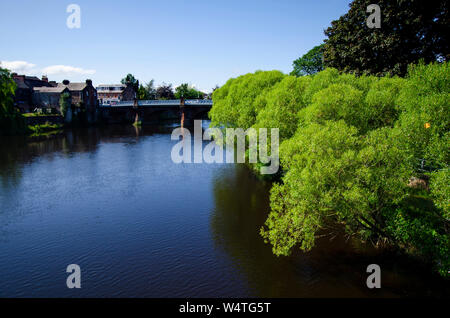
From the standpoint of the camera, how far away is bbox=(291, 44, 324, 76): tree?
89.8m

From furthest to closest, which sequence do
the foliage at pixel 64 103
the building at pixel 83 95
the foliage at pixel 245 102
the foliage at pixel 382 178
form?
the building at pixel 83 95 < the foliage at pixel 64 103 < the foliage at pixel 245 102 < the foliage at pixel 382 178

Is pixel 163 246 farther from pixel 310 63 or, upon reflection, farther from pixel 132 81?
pixel 132 81

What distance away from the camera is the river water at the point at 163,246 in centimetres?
1991

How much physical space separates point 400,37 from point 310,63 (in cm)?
5386

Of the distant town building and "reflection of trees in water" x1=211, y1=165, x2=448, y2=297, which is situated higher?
the distant town building

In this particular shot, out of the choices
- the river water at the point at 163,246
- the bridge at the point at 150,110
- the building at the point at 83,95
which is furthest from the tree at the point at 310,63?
the building at the point at 83,95

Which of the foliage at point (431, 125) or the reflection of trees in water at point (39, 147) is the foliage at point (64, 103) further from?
the foliage at point (431, 125)

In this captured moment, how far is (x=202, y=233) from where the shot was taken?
27.0 meters

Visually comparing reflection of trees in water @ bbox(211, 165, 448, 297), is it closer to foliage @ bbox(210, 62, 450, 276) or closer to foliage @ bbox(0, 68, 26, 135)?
foliage @ bbox(210, 62, 450, 276)

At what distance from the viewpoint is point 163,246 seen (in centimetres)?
2477

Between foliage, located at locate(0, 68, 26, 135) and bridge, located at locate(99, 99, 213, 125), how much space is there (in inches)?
1496

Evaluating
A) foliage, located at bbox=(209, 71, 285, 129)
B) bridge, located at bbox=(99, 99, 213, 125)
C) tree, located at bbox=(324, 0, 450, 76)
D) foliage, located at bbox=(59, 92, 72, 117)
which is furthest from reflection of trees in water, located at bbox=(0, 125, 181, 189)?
tree, located at bbox=(324, 0, 450, 76)

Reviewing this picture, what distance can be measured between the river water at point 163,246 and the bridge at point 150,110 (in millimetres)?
60643
